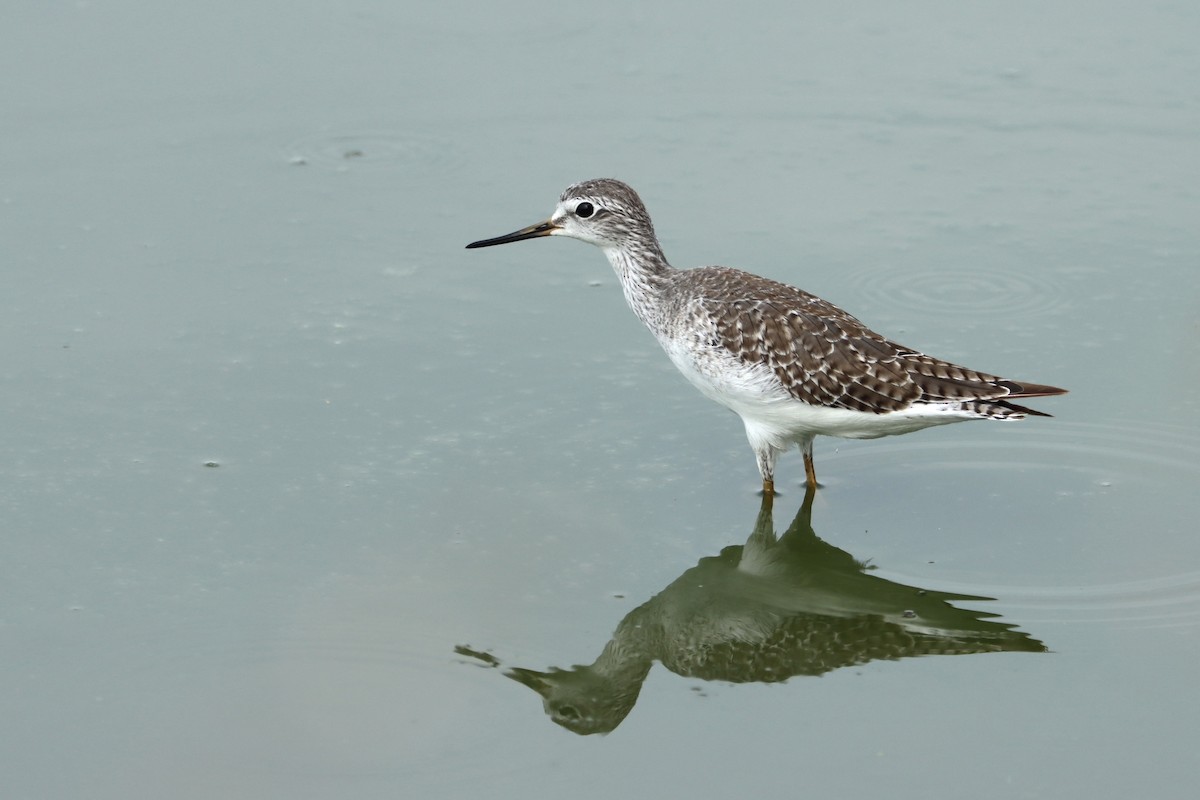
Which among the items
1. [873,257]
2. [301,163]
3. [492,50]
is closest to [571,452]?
[873,257]

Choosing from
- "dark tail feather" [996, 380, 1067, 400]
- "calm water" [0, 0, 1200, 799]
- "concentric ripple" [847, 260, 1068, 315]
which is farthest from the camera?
"concentric ripple" [847, 260, 1068, 315]

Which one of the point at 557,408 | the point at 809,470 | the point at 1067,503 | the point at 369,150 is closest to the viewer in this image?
the point at 1067,503

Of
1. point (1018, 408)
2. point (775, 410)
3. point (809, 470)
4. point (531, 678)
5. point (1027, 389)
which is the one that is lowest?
point (531, 678)

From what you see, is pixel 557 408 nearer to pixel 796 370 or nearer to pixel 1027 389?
pixel 796 370

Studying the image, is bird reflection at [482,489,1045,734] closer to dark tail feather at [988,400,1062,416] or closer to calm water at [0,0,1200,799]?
calm water at [0,0,1200,799]

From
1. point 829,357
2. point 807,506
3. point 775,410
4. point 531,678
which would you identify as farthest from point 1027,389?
point 531,678

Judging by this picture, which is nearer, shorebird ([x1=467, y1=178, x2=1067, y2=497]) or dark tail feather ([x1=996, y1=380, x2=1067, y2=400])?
dark tail feather ([x1=996, y1=380, x2=1067, y2=400])

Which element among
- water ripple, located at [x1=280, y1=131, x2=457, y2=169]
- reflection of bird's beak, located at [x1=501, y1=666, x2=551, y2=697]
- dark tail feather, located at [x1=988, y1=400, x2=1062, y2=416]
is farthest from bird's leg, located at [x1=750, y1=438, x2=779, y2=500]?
water ripple, located at [x1=280, y1=131, x2=457, y2=169]

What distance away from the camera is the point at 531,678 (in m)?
7.98

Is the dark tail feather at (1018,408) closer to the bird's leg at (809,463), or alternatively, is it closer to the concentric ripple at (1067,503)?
the concentric ripple at (1067,503)

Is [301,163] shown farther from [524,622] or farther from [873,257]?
[524,622]

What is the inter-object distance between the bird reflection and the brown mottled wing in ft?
2.99

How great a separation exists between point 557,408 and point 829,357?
6.31ft

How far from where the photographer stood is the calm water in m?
7.65
